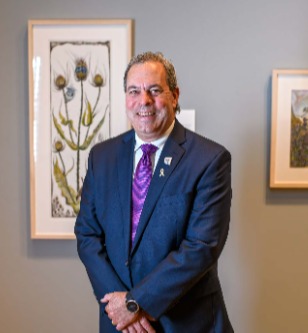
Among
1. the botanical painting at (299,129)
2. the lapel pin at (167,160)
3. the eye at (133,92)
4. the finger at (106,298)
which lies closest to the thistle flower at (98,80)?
the eye at (133,92)

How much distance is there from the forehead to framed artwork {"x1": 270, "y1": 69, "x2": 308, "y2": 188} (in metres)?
0.78

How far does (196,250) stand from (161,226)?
13 cm

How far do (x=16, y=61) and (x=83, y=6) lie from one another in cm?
41

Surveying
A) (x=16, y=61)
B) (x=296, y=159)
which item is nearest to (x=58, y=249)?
(x=16, y=61)

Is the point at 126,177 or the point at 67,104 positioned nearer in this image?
the point at 126,177

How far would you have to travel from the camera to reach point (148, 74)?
134 cm

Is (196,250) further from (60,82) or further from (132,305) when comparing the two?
(60,82)

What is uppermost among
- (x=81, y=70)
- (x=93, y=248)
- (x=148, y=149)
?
(x=81, y=70)

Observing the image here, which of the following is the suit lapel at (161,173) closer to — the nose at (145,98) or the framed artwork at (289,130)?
the nose at (145,98)

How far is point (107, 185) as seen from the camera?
4.75ft

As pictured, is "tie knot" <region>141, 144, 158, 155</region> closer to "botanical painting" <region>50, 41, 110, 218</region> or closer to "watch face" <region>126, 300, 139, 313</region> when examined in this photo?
"watch face" <region>126, 300, 139, 313</region>

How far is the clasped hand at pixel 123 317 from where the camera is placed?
4.28 ft

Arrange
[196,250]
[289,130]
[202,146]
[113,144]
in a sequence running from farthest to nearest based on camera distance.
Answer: [289,130] → [113,144] → [202,146] → [196,250]

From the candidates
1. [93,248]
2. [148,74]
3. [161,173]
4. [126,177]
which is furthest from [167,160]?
[93,248]
